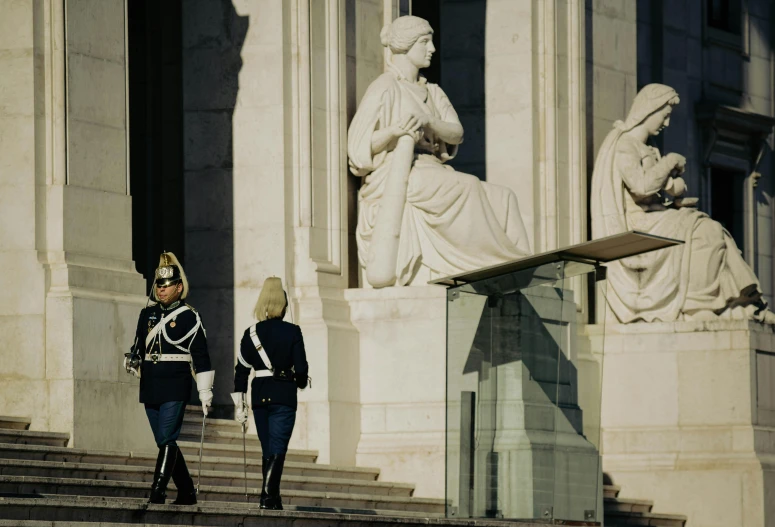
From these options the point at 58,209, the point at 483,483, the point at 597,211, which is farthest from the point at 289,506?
the point at 597,211

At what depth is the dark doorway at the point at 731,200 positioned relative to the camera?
3238 cm

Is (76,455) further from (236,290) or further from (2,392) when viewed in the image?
(236,290)

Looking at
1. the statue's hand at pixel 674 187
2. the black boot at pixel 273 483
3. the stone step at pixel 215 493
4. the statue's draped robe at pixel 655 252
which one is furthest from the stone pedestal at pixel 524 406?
the statue's hand at pixel 674 187

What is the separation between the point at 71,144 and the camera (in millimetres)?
18125

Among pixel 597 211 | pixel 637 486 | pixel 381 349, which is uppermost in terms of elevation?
pixel 597 211

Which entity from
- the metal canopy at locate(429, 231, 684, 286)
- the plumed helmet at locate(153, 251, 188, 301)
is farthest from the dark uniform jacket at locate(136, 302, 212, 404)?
the metal canopy at locate(429, 231, 684, 286)

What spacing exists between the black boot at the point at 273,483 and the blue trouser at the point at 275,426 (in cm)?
6

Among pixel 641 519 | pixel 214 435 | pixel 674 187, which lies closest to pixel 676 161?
pixel 674 187

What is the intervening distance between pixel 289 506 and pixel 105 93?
4.11 metres

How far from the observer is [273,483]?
1539cm

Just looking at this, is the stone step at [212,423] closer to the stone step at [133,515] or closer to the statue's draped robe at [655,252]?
the stone step at [133,515]

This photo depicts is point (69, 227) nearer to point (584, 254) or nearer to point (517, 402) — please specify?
point (517, 402)

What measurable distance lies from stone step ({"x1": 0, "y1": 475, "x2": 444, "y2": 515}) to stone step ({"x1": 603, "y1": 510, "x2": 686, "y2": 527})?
8.40ft

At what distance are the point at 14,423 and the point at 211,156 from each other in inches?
219
